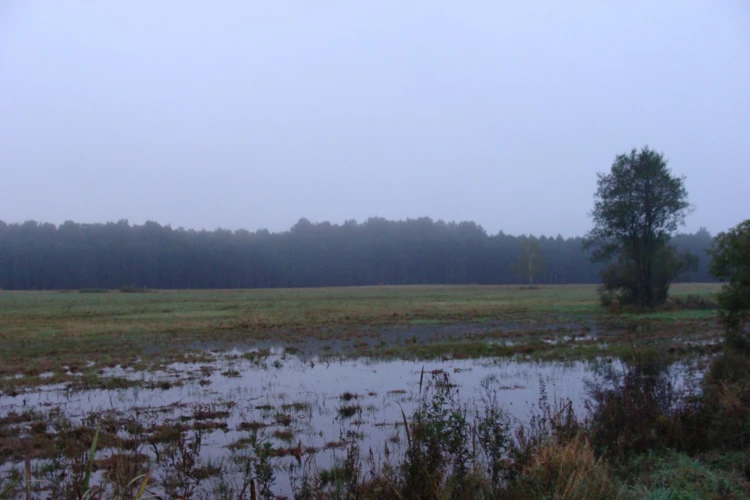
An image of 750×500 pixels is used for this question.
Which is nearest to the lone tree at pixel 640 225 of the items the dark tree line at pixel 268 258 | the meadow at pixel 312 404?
the meadow at pixel 312 404

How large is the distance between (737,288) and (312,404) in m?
12.0

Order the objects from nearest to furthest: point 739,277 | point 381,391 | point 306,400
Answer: point 306,400
point 381,391
point 739,277

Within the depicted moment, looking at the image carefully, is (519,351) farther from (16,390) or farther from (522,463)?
(16,390)

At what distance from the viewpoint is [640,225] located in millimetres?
42125

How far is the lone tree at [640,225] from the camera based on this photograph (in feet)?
135

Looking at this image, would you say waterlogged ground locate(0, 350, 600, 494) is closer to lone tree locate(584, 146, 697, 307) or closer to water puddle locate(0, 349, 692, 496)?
water puddle locate(0, 349, 692, 496)

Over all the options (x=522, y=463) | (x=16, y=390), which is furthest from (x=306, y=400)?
(x=16, y=390)

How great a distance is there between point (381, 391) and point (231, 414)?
3.94m

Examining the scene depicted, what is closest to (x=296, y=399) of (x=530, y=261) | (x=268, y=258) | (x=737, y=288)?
(x=737, y=288)

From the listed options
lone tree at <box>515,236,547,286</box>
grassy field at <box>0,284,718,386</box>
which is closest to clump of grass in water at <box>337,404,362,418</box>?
grassy field at <box>0,284,718,386</box>

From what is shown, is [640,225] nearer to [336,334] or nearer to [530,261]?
[336,334]

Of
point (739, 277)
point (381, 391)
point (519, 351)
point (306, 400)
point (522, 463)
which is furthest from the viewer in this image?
point (519, 351)

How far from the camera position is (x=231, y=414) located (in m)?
11.9

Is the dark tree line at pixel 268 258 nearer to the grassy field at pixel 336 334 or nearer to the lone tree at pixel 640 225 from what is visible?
the lone tree at pixel 640 225
